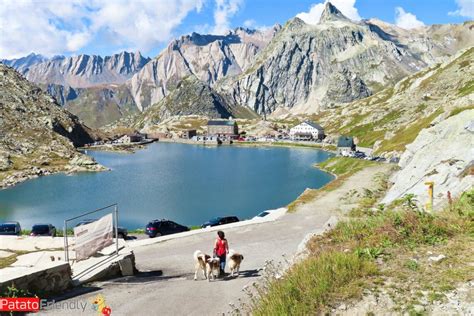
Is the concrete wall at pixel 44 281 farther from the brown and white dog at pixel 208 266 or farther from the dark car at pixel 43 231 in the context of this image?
the dark car at pixel 43 231

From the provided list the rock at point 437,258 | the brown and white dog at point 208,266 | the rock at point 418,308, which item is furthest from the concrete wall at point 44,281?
the rock at point 437,258

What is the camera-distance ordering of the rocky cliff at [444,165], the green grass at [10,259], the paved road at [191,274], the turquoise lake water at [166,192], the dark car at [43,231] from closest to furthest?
the paved road at [191,274], the green grass at [10,259], the rocky cliff at [444,165], the dark car at [43,231], the turquoise lake water at [166,192]

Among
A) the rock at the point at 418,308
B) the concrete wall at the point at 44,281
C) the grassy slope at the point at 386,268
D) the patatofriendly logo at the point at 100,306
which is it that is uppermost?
the grassy slope at the point at 386,268

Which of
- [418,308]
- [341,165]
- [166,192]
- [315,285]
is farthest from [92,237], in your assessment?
[341,165]

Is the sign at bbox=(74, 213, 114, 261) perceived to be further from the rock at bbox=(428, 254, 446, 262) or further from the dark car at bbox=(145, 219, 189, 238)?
the dark car at bbox=(145, 219, 189, 238)

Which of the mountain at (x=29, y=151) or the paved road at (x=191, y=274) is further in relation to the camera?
the mountain at (x=29, y=151)

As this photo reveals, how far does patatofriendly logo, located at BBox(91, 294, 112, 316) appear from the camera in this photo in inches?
574

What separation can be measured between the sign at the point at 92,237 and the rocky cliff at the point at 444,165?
75.7 ft

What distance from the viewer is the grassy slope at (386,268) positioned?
11.3 m

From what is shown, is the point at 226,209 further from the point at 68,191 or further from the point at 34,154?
the point at 34,154

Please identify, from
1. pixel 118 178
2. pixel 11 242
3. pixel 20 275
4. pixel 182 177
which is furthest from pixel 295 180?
pixel 20 275

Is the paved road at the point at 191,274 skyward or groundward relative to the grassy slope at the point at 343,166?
skyward

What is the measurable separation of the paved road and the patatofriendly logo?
1.11ft

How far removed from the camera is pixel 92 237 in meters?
20.7
